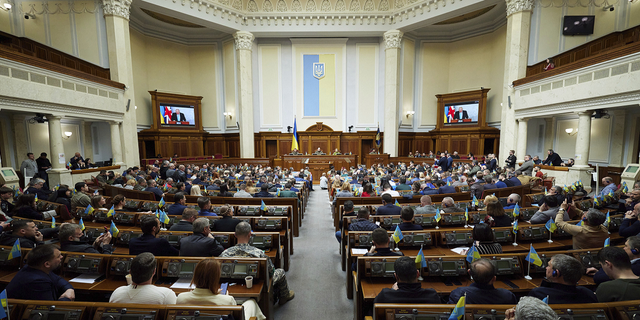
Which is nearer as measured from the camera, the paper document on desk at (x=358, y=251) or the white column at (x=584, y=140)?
the paper document on desk at (x=358, y=251)

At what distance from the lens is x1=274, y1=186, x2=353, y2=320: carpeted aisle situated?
11.4 feet

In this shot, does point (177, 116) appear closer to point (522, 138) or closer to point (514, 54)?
point (514, 54)

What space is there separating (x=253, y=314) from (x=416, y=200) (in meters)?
4.90

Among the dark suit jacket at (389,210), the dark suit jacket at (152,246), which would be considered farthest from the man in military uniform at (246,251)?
the dark suit jacket at (389,210)

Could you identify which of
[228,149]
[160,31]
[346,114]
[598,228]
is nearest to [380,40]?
[346,114]

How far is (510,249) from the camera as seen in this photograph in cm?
360

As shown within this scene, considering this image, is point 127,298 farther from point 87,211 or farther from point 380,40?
point 380,40

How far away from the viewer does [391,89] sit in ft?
55.2

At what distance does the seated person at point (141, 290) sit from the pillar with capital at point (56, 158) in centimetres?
962

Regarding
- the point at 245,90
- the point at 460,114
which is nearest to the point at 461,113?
the point at 460,114

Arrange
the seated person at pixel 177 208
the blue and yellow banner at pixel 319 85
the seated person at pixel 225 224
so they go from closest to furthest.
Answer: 1. the seated person at pixel 225 224
2. the seated person at pixel 177 208
3. the blue and yellow banner at pixel 319 85

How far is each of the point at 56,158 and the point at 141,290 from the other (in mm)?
10199

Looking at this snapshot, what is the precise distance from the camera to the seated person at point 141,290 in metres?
2.13

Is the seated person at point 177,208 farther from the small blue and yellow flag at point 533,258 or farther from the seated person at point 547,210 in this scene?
the seated person at point 547,210
